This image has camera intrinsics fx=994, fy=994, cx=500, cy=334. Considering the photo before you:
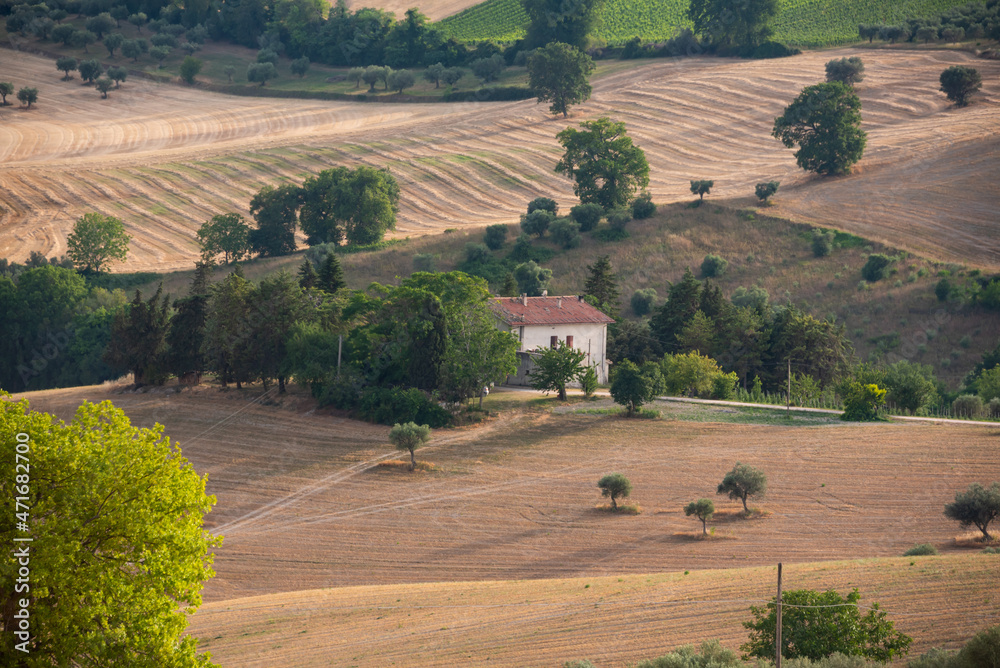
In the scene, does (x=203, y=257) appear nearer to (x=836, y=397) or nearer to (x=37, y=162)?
(x=37, y=162)

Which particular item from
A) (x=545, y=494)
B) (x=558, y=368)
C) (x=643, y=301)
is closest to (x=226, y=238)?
(x=643, y=301)

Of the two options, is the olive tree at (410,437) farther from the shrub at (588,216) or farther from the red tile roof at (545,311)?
the shrub at (588,216)

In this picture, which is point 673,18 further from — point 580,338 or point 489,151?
point 580,338

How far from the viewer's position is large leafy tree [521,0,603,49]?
13875 centimetres

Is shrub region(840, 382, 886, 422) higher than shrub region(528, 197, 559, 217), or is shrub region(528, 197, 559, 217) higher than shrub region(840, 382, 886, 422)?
shrub region(528, 197, 559, 217)

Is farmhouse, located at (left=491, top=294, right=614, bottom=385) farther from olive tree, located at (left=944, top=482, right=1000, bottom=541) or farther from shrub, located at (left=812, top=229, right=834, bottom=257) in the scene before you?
olive tree, located at (left=944, top=482, right=1000, bottom=541)

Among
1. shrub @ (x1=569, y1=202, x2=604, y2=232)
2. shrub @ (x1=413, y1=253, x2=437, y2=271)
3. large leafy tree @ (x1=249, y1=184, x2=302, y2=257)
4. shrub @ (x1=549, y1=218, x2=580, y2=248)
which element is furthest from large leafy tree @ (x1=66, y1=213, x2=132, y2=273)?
shrub @ (x1=569, y1=202, x2=604, y2=232)

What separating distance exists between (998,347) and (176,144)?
301 feet

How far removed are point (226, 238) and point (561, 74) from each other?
49.2 m

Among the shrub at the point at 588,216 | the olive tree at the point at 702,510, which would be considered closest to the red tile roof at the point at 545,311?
the shrub at the point at 588,216

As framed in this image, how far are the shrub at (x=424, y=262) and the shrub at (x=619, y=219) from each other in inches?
663

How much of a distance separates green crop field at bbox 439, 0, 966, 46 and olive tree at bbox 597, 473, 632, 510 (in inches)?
4149

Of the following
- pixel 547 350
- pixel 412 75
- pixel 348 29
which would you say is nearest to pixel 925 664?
pixel 547 350

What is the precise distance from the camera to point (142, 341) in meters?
61.9
